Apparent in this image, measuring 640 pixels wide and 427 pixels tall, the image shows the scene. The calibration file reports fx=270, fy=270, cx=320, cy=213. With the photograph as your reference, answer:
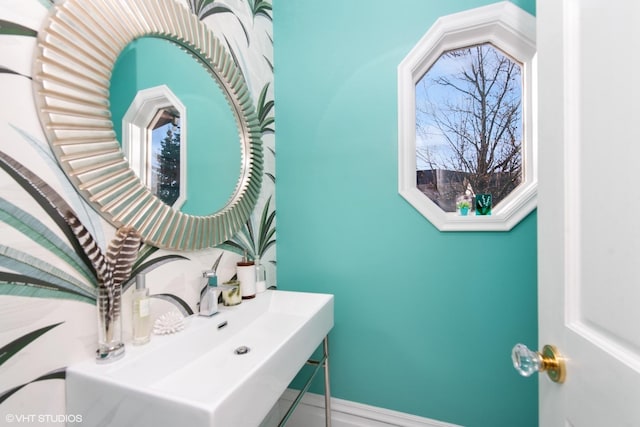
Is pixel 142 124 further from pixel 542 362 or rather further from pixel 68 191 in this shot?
pixel 542 362

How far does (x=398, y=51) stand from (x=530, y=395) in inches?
66.2

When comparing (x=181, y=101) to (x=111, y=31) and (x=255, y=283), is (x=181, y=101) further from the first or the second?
(x=255, y=283)

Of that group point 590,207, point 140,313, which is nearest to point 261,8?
point 140,313

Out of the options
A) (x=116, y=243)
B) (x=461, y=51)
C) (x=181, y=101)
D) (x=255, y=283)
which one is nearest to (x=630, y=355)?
(x=116, y=243)

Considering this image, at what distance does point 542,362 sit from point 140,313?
0.99m

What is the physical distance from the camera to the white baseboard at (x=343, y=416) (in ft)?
4.35

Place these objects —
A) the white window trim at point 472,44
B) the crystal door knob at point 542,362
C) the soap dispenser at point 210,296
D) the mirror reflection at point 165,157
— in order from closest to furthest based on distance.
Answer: the crystal door knob at point 542,362
the mirror reflection at point 165,157
the soap dispenser at point 210,296
the white window trim at point 472,44

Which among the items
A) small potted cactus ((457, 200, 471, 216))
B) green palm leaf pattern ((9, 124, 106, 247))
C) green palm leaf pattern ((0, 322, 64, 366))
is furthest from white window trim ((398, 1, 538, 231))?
green palm leaf pattern ((0, 322, 64, 366))

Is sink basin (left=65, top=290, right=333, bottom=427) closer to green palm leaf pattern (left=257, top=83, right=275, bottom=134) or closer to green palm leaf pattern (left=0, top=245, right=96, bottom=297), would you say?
green palm leaf pattern (left=0, top=245, right=96, bottom=297)

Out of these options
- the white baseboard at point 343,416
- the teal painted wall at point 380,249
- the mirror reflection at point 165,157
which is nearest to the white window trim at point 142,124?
the mirror reflection at point 165,157

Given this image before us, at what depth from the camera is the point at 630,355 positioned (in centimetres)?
40

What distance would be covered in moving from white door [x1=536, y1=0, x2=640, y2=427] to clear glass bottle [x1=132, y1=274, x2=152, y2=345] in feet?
3.31

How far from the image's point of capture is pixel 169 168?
0.95 metres

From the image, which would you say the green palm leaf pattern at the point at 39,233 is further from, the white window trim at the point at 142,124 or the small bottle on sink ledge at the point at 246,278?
the small bottle on sink ledge at the point at 246,278
